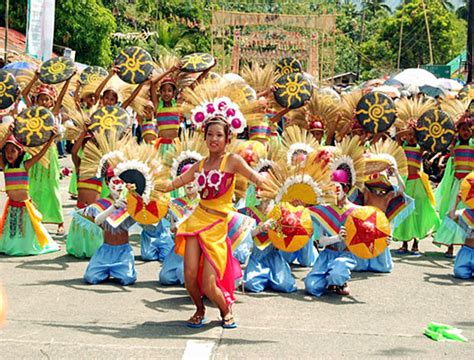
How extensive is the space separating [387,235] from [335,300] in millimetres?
703

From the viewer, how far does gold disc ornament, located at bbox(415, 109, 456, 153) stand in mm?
9125

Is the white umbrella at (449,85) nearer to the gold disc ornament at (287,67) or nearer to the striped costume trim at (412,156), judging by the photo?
the gold disc ornament at (287,67)

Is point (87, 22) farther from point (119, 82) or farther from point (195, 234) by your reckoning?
point (195, 234)

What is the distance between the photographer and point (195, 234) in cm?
590

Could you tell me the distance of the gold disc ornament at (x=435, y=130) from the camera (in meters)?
9.12

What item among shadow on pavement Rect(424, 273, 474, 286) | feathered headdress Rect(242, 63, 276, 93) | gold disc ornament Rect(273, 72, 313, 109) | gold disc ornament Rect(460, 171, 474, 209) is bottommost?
shadow on pavement Rect(424, 273, 474, 286)

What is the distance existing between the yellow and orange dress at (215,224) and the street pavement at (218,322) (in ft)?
1.25

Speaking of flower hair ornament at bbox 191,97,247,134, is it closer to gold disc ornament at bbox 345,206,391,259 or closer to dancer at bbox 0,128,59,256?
gold disc ornament at bbox 345,206,391,259

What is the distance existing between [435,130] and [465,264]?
1810mm

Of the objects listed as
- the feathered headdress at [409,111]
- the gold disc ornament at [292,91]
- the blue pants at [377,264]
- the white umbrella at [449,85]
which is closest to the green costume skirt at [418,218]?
the feathered headdress at [409,111]

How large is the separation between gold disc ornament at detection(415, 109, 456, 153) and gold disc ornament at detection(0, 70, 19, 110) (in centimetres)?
468

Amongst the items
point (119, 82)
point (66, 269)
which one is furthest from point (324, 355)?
point (119, 82)

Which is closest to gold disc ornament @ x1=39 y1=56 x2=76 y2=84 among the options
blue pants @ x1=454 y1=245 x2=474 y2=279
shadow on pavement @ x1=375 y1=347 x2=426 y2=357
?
blue pants @ x1=454 y1=245 x2=474 y2=279

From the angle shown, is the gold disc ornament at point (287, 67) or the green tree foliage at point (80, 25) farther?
the green tree foliage at point (80, 25)
